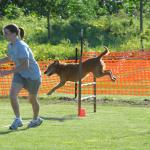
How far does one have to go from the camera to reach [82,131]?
8.55 metres

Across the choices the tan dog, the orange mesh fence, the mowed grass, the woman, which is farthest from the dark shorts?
the orange mesh fence

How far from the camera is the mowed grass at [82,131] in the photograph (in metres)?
7.30

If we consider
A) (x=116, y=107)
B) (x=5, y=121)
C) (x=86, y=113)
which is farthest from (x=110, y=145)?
(x=116, y=107)

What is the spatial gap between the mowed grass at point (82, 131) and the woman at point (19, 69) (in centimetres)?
36

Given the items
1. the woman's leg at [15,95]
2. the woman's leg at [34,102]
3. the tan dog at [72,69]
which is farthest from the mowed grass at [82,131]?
the tan dog at [72,69]

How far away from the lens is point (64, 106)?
13.1 m

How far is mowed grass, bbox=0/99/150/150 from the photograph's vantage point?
23.9 ft

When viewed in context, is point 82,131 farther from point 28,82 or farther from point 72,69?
point 72,69

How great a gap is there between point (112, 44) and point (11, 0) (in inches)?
385

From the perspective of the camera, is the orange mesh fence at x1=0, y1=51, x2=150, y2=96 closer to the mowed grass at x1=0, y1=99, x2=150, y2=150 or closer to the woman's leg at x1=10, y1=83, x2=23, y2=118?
the mowed grass at x1=0, y1=99, x2=150, y2=150

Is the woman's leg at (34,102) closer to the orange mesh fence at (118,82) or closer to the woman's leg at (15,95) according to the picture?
the woman's leg at (15,95)

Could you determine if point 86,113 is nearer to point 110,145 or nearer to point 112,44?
point 110,145

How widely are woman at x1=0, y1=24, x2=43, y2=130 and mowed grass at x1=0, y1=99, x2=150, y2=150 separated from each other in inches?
14.1

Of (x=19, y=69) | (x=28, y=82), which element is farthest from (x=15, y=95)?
(x=19, y=69)
